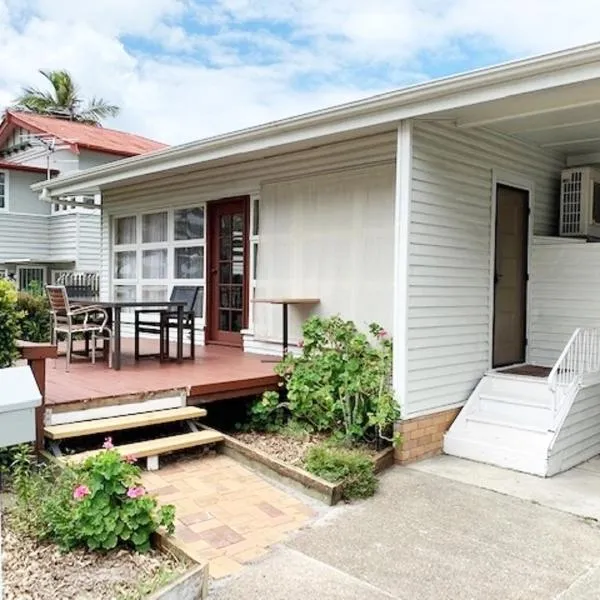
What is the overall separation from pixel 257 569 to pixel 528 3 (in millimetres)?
10818

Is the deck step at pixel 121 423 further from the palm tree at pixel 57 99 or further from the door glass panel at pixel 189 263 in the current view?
the palm tree at pixel 57 99

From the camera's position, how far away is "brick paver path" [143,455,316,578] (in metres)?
3.25

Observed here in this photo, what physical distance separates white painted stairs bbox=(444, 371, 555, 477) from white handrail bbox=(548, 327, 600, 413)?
12 centimetres

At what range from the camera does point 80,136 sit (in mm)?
16391

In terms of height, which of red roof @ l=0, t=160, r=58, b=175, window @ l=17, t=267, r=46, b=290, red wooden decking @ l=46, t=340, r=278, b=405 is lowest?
red wooden decking @ l=46, t=340, r=278, b=405

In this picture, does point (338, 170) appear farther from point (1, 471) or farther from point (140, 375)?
point (1, 471)

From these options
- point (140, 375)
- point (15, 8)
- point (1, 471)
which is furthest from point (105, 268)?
point (15, 8)

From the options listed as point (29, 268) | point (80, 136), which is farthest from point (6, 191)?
point (80, 136)

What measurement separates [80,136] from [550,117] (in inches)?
552

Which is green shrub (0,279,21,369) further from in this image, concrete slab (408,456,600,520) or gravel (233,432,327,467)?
concrete slab (408,456,600,520)

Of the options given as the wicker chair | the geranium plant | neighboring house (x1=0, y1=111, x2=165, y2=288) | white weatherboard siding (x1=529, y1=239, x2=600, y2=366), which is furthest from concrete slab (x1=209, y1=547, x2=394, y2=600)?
neighboring house (x1=0, y1=111, x2=165, y2=288)

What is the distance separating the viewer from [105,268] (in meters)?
9.77

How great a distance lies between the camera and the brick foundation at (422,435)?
4.92 meters

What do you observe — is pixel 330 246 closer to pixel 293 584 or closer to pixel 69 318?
pixel 69 318
